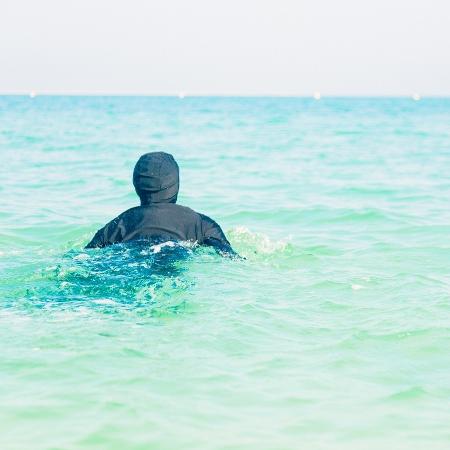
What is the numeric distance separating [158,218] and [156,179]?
334 mm

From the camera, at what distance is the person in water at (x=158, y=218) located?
23.1ft

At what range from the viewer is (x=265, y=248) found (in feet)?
29.2

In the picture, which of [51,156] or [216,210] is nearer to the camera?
[216,210]

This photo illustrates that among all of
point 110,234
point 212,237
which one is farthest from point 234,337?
point 110,234

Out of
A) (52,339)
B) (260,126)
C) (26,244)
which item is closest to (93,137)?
(260,126)

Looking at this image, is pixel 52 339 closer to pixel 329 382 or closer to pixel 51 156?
pixel 329 382

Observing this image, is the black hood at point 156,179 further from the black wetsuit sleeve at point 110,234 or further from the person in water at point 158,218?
the black wetsuit sleeve at point 110,234

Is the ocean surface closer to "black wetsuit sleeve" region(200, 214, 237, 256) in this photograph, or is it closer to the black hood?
"black wetsuit sleeve" region(200, 214, 237, 256)

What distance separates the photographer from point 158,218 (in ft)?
23.2

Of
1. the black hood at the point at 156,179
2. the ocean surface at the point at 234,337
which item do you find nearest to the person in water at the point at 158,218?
the black hood at the point at 156,179

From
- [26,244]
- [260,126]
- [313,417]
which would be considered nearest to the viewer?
[313,417]

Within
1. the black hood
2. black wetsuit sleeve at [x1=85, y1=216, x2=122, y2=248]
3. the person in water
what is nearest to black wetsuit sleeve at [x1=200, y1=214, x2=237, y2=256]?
the person in water

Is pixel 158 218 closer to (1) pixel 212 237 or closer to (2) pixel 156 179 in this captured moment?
(2) pixel 156 179

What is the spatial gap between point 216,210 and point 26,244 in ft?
12.7
